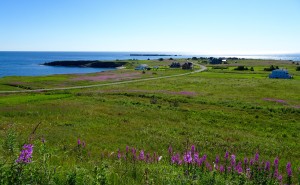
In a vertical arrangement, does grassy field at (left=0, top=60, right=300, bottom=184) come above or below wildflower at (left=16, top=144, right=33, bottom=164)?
below

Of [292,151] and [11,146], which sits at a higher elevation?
[11,146]

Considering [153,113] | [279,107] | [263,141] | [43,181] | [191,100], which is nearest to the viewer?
[43,181]

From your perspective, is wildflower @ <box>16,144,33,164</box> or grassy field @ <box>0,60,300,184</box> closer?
wildflower @ <box>16,144,33,164</box>

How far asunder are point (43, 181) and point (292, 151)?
17531 mm

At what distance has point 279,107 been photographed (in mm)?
35719

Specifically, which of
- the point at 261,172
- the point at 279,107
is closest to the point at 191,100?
the point at 279,107

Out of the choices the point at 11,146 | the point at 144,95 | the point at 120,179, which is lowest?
the point at 144,95

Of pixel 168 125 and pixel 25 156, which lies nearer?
pixel 25 156

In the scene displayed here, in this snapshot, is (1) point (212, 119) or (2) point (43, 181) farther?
(1) point (212, 119)

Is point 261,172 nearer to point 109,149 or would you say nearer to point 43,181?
point 43,181

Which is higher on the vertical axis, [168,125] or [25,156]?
[25,156]

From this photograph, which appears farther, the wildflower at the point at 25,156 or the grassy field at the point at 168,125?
the grassy field at the point at 168,125

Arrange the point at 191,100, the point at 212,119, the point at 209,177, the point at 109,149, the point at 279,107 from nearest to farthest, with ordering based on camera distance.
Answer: the point at 209,177
the point at 109,149
the point at 212,119
the point at 279,107
the point at 191,100

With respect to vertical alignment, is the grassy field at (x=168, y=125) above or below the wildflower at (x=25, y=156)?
below
